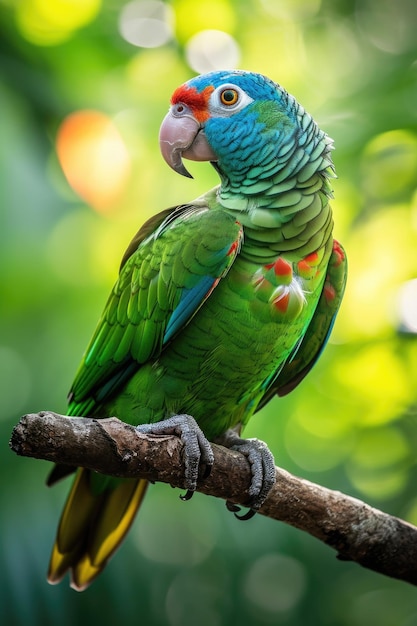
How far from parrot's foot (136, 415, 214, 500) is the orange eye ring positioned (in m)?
0.83

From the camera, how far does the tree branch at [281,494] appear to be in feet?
4.55

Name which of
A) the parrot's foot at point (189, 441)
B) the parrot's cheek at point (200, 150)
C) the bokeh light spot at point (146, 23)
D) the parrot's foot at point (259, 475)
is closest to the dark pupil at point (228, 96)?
the parrot's cheek at point (200, 150)

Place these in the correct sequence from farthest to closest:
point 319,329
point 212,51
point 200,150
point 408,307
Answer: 1. point 212,51
2. point 408,307
3. point 319,329
4. point 200,150

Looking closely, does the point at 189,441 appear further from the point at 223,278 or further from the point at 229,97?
the point at 229,97

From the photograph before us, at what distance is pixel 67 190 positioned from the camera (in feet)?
10.3

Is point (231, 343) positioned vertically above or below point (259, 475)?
above

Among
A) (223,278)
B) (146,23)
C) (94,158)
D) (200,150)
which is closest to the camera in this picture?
(223,278)

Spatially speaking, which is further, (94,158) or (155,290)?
(94,158)

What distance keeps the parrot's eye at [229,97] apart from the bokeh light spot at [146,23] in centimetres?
175

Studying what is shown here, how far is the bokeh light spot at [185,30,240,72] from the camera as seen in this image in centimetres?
329

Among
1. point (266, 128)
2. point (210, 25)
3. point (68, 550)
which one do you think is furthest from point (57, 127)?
point (68, 550)

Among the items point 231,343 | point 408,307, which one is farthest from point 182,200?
point 231,343

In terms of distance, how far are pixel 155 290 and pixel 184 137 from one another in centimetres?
42

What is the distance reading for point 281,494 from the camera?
183cm
